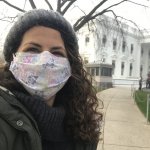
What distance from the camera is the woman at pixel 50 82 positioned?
1983 mm

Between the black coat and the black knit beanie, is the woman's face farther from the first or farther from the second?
the black coat

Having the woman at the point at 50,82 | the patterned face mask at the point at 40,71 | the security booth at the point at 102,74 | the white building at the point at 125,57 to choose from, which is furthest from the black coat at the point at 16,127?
the white building at the point at 125,57

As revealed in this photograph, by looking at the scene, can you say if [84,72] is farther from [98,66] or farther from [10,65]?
[98,66]

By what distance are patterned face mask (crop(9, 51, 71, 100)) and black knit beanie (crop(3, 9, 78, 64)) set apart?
8 cm

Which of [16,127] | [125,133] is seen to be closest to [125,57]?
[125,133]

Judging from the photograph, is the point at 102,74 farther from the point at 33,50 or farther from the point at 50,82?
the point at 33,50

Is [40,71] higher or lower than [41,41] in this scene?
lower

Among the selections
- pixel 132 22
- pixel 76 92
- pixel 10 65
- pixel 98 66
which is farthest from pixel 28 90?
pixel 98 66

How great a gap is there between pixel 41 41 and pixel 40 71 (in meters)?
0.20

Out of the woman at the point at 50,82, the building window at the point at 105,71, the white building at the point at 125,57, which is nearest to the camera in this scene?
the woman at the point at 50,82

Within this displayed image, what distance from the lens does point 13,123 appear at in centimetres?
168

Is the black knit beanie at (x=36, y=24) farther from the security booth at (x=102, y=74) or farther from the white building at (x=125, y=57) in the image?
the white building at (x=125, y=57)

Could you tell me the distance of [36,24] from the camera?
2172mm

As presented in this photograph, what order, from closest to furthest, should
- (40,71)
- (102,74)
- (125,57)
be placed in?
(40,71), (102,74), (125,57)
